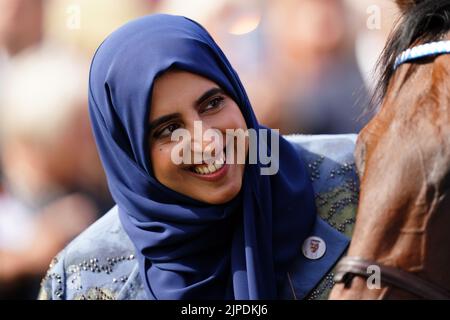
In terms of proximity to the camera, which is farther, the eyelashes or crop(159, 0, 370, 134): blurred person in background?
crop(159, 0, 370, 134): blurred person in background

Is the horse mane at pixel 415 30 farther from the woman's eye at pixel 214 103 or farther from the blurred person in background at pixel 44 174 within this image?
the blurred person in background at pixel 44 174

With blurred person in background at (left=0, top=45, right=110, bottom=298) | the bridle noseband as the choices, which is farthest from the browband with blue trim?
blurred person in background at (left=0, top=45, right=110, bottom=298)

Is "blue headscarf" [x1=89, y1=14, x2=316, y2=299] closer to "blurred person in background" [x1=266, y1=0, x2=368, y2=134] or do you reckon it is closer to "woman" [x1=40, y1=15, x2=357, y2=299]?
"woman" [x1=40, y1=15, x2=357, y2=299]

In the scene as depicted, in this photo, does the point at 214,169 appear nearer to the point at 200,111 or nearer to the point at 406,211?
the point at 200,111

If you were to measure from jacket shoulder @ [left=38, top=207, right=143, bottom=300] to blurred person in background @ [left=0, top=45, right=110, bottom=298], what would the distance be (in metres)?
0.50

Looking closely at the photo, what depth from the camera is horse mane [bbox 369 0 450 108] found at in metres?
1.46

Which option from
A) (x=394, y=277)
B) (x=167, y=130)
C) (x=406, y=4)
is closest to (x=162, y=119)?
(x=167, y=130)

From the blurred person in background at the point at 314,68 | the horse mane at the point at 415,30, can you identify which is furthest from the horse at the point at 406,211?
the blurred person in background at the point at 314,68

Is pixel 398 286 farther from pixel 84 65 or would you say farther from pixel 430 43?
pixel 84 65

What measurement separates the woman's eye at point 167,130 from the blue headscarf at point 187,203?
4 cm

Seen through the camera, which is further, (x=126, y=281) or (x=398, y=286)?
(x=126, y=281)
